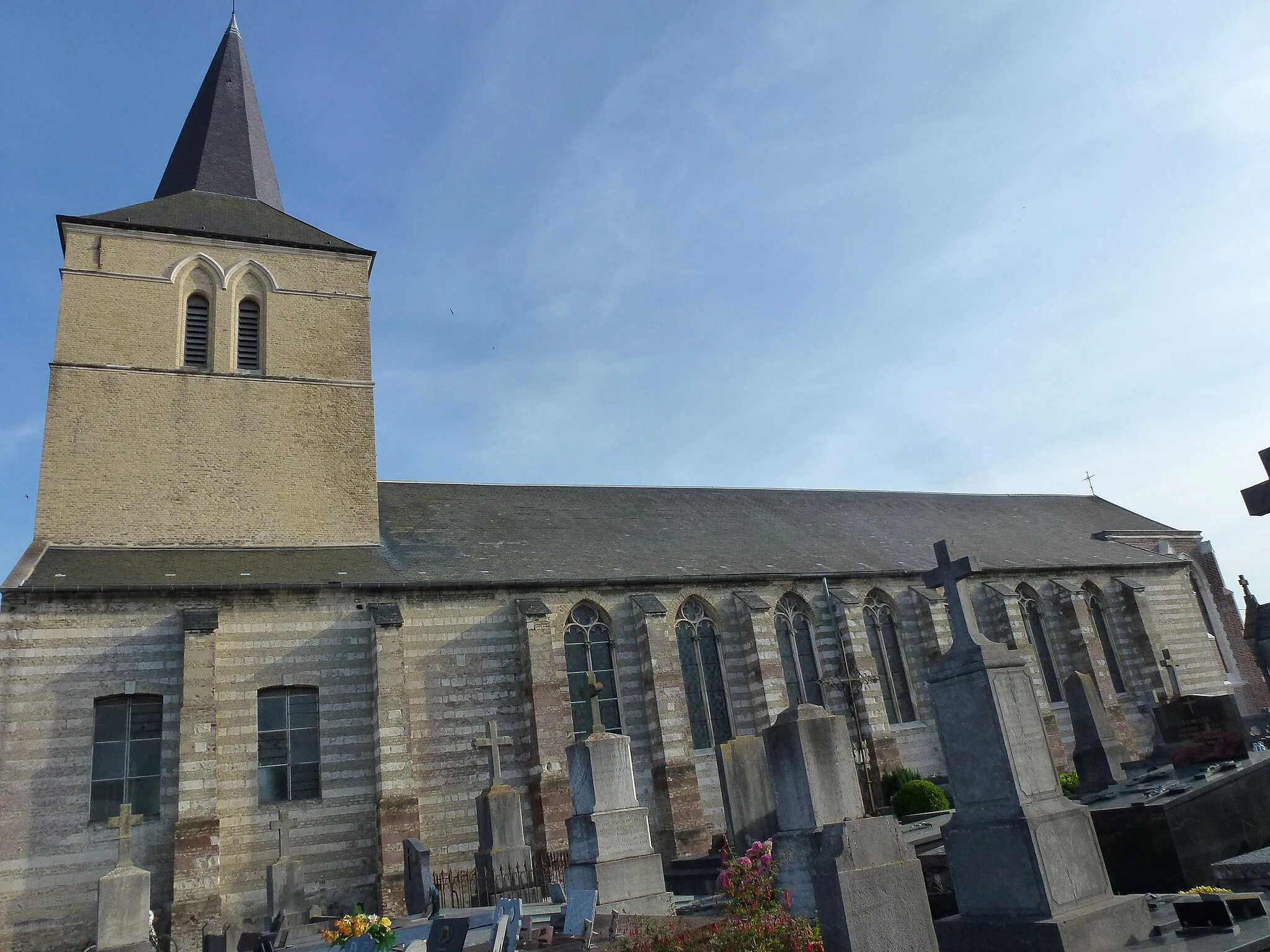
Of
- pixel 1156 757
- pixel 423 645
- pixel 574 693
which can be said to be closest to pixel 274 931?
pixel 423 645

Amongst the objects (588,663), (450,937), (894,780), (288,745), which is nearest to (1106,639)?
(894,780)

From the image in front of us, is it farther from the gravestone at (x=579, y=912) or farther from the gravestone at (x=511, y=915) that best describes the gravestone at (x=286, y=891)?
the gravestone at (x=511, y=915)

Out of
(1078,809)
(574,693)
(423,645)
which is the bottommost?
(1078,809)

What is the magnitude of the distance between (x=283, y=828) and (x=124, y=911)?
5.09 meters

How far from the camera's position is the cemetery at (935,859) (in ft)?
19.8

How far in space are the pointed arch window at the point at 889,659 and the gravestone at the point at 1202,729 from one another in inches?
371

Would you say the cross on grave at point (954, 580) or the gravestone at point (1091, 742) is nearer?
the cross on grave at point (954, 580)

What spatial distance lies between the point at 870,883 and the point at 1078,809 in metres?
2.04

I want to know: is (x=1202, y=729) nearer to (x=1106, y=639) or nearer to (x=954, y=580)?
(x=954, y=580)

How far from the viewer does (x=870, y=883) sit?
594 centimetres

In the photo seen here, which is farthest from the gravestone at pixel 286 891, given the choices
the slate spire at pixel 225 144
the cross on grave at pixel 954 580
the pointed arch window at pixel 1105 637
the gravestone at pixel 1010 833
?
the pointed arch window at pixel 1105 637

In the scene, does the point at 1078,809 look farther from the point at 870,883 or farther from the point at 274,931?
the point at 274,931

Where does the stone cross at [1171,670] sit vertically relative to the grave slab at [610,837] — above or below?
above

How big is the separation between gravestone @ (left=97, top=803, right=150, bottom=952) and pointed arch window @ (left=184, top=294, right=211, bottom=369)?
13.5 m
